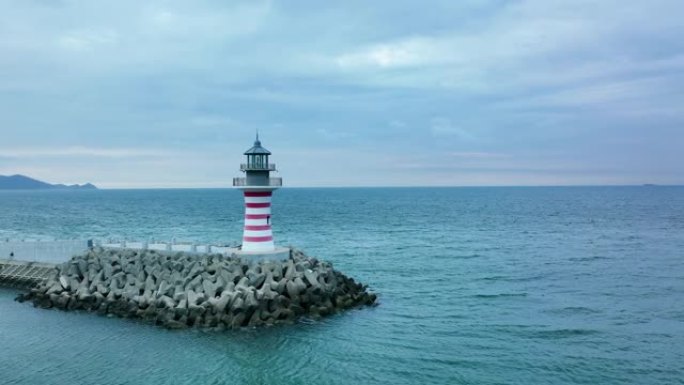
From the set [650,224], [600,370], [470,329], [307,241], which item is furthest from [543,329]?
[650,224]

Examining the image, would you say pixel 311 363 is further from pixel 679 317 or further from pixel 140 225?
pixel 140 225

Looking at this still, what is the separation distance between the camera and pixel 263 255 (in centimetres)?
2644

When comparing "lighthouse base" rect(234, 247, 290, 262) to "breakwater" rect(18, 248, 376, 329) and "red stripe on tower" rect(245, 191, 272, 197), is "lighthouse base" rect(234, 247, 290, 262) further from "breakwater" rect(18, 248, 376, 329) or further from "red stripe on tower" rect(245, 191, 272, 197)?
"red stripe on tower" rect(245, 191, 272, 197)

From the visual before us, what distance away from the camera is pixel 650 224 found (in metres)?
72.5

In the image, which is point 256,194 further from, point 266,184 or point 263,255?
point 263,255

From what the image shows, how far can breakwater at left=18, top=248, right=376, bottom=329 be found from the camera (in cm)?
2262

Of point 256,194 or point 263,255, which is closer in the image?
point 263,255

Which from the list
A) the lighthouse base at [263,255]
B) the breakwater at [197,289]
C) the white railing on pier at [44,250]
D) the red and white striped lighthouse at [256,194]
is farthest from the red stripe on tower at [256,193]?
the white railing on pier at [44,250]

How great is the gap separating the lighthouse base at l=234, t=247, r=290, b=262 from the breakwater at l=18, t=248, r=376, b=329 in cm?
48

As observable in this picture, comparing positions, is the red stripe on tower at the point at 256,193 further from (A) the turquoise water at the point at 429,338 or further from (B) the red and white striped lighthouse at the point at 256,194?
(A) the turquoise water at the point at 429,338

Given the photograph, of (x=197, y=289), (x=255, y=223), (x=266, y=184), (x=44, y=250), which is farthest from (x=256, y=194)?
(x=44, y=250)

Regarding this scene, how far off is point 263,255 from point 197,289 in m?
3.69

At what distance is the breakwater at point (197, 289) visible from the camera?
22625 mm

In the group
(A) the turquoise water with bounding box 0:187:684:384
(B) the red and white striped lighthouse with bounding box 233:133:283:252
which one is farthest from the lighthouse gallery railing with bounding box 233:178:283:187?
(A) the turquoise water with bounding box 0:187:684:384
